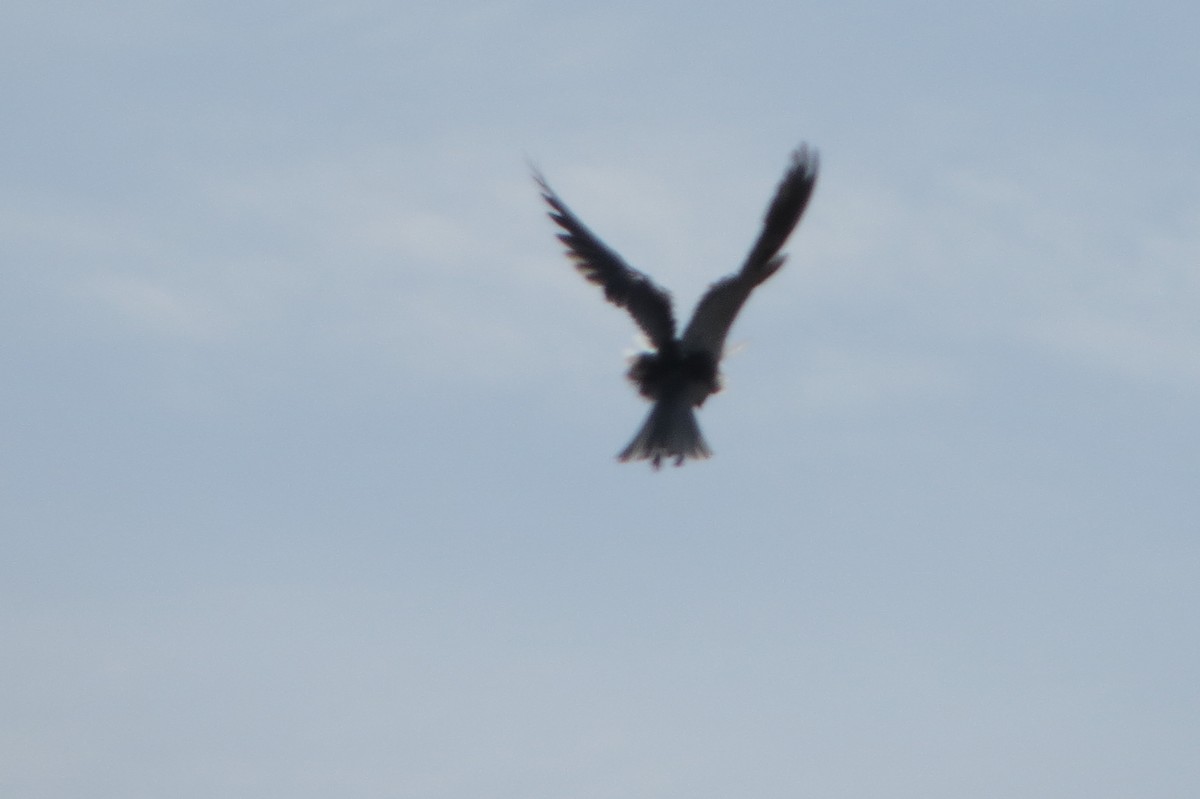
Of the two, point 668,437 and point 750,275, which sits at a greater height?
point 750,275

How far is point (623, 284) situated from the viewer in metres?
15.9

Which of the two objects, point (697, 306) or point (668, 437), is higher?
point (697, 306)

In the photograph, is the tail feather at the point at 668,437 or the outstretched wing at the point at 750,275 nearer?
the tail feather at the point at 668,437

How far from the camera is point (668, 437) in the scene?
15.2 m

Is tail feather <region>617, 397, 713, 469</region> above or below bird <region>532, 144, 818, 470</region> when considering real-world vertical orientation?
below

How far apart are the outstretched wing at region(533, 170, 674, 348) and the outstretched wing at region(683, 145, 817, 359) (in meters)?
0.28

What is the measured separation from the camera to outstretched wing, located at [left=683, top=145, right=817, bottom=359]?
51.7 ft

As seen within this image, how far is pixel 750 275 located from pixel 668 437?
1.82 metres

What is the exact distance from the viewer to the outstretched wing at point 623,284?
51.7 ft

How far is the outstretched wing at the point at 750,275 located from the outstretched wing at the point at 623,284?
276 mm

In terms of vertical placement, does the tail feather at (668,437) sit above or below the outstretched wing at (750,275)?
below

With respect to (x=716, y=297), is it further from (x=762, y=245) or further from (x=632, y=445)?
(x=632, y=445)

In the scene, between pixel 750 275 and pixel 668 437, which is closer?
pixel 668 437

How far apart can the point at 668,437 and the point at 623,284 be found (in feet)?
5.40
